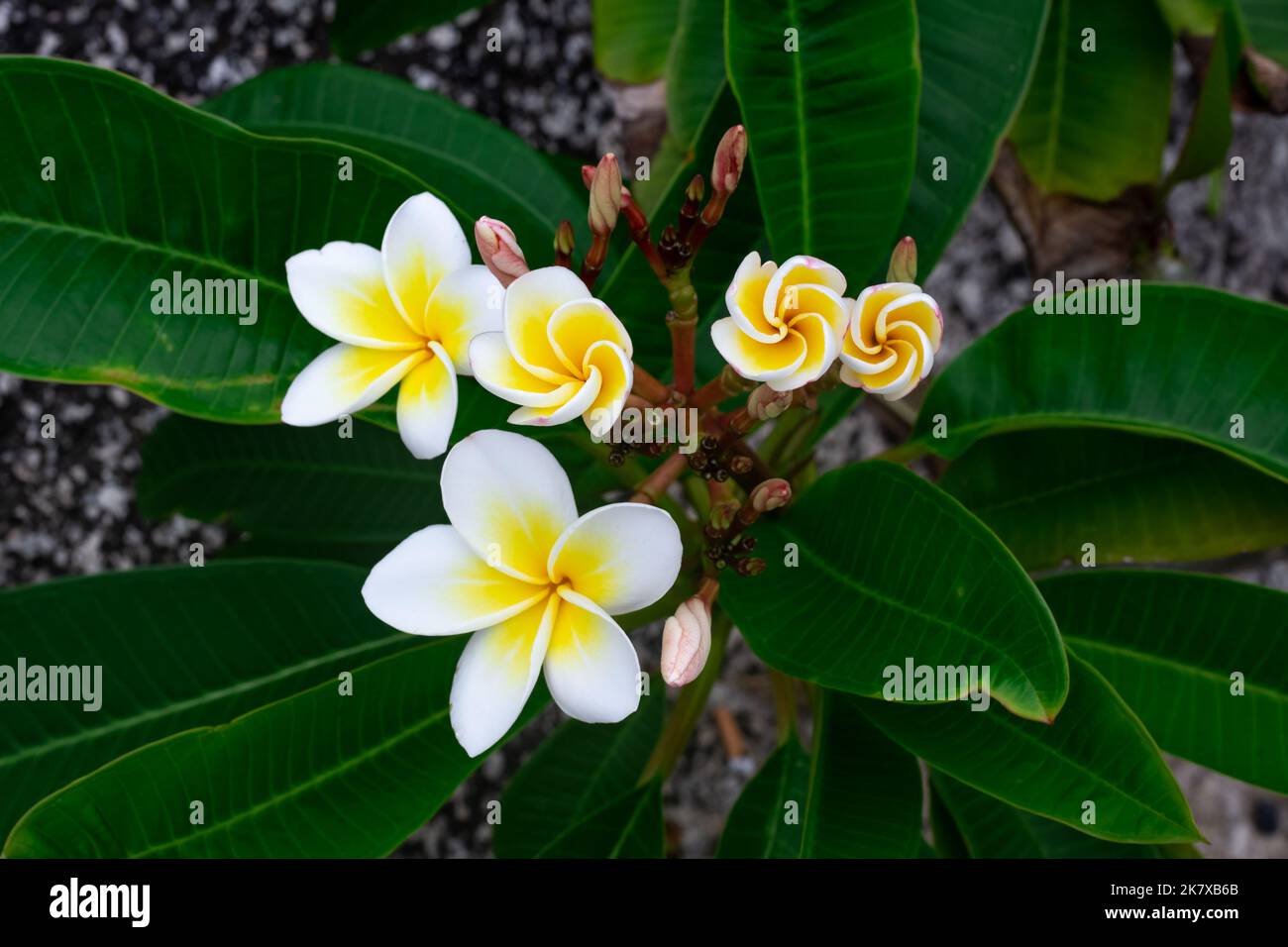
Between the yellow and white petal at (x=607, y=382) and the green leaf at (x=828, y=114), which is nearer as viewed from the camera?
the yellow and white petal at (x=607, y=382)

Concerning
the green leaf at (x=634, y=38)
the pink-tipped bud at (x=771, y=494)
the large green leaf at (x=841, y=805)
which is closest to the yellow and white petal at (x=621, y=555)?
the pink-tipped bud at (x=771, y=494)

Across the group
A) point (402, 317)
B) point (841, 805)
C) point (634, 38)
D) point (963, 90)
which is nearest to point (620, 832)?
point (841, 805)

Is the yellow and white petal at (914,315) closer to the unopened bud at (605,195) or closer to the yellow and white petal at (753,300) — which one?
the yellow and white petal at (753,300)

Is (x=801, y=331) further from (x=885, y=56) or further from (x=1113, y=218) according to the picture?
(x=1113, y=218)

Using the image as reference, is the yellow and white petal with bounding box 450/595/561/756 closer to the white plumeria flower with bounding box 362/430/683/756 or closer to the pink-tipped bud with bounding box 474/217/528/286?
the white plumeria flower with bounding box 362/430/683/756
